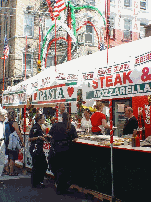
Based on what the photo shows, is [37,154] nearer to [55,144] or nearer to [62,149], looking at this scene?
[55,144]

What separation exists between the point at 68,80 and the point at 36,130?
1683 mm

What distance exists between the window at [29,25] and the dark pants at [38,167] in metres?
20.9

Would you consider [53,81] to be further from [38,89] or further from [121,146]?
[121,146]

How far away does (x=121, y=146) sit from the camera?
248 inches

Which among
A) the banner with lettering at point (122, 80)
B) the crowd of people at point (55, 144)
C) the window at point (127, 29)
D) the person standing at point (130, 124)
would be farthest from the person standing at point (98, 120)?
the window at point (127, 29)

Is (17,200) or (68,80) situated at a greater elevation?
(68,80)

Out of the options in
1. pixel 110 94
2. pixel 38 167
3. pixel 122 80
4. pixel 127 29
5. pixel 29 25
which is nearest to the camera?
pixel 122 80

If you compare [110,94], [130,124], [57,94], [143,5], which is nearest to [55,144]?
[57,94]

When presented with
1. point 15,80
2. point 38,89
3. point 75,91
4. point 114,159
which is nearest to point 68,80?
point 75,91

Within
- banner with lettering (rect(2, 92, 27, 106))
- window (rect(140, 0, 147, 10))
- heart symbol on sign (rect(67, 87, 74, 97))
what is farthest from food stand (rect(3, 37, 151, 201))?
window (rect(140, 0, 147, 10))

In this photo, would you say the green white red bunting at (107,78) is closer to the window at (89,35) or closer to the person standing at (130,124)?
the person standing at (130,124)

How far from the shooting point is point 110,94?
19.6ft

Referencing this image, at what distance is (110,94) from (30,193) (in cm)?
320

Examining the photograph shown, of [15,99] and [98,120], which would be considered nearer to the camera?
A: [98,120]
